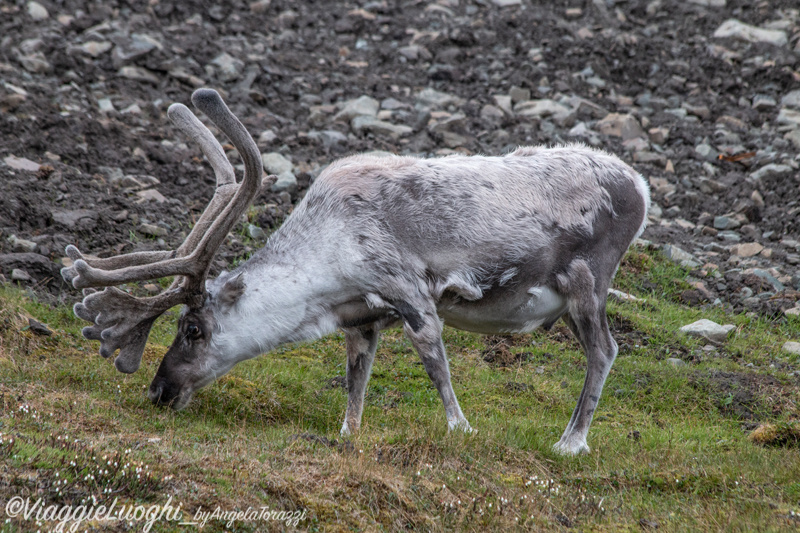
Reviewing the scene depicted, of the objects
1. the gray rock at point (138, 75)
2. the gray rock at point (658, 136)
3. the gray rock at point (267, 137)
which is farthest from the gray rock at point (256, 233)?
the gray rock at point (658, 136)

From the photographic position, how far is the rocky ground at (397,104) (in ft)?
32.2

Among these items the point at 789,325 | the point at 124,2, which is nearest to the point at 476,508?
the point at 789,325

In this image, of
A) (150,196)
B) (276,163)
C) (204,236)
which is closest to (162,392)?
(204,236)

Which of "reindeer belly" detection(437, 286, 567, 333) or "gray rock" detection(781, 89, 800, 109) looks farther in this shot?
"gray rock" detection(781, 89, 800, 109)

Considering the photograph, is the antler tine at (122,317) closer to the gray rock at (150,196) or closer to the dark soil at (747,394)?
the gray rock at (150,196)

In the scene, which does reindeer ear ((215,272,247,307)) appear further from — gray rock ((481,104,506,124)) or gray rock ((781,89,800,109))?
gray rock ((781,89,800,109))

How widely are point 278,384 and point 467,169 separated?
107 inches

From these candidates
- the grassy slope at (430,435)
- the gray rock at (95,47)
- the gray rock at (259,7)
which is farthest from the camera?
the gray rock at (259,7)

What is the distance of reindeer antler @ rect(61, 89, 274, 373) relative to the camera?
596 centimetres

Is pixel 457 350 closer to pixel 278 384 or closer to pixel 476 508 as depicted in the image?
pixel 278 384

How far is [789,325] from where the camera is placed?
893 cm

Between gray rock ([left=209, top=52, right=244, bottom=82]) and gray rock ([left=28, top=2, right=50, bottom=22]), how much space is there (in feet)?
9.87

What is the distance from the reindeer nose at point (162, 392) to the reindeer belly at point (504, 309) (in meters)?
2.21

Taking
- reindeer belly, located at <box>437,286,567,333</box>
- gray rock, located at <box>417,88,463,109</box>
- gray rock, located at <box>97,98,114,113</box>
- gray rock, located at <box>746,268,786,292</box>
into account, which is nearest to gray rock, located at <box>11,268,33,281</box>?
gray rock, located at <box>97,98,114,113</box>
